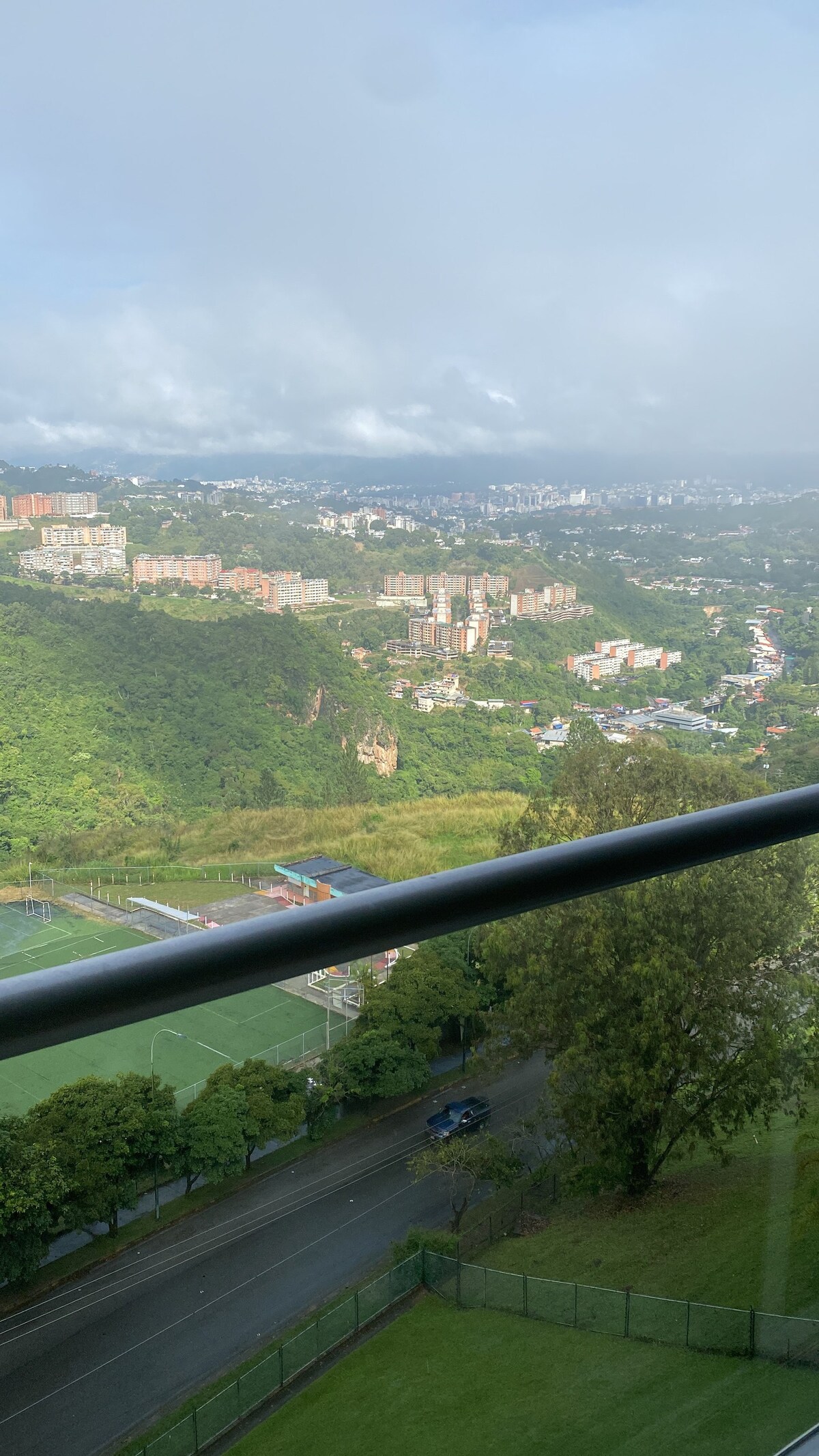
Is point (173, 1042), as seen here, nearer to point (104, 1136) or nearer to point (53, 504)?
point (104, 1136)

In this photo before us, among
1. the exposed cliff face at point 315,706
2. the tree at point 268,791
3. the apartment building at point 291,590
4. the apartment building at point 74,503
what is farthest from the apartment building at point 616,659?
the apartment building at point 74,503

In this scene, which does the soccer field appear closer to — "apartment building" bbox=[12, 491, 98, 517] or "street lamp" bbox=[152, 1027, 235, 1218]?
"street lamp" bbox=[152, 1027, 235, 1218]

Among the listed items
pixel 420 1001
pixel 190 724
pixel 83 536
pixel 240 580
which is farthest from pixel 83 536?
pixel 420 1001

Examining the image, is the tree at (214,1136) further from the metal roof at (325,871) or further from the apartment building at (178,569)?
the apartment building at (178,569)

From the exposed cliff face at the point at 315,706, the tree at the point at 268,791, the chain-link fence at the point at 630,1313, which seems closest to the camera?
the chain-link fence at the point at 630,1313

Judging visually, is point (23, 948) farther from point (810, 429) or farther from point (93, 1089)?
point (810, 429)

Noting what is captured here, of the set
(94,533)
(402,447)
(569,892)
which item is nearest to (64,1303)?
(569,892)

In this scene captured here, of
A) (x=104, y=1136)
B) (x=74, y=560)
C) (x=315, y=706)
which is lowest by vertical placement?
(x=315, y=706)
